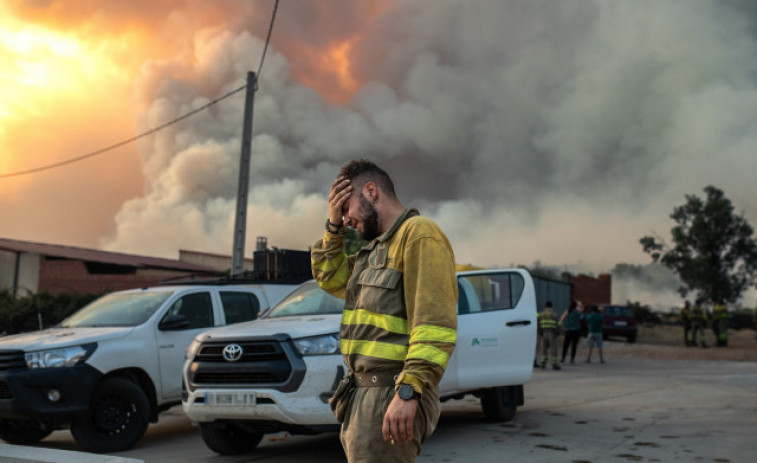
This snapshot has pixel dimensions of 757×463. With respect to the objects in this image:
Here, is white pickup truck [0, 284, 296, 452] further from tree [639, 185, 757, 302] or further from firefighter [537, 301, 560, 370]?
tree [639, 185, 757, 302]

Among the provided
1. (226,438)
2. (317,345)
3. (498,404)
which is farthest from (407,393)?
(498,404)

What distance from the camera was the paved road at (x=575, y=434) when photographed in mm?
7828

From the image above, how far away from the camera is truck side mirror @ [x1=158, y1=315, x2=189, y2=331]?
366 inches

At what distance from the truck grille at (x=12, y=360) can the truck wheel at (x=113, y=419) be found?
796 mm

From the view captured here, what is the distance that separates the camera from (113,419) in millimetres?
8523

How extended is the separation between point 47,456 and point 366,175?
434cm

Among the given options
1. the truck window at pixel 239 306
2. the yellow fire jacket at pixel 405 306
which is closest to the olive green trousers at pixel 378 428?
the yellow fire jacket at pixel 405 306

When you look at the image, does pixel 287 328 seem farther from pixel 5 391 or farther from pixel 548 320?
pixel 548 320

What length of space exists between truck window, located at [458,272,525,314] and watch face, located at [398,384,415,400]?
20.5ft

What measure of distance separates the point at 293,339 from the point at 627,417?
5148mm

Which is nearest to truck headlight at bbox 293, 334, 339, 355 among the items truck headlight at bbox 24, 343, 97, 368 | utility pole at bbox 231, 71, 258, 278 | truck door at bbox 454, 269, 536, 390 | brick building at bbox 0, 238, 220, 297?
truck door at bbox 454, 269, 536, 390

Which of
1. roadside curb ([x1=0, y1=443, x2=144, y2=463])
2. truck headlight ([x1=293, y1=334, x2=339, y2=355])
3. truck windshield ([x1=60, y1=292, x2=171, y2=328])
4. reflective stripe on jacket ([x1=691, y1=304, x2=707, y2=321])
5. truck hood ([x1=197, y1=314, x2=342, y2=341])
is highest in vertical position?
reflective stripe on jacket ([x1=691, y1=304, x2=707, y2=321])

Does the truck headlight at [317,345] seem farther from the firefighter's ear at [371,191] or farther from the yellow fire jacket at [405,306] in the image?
the firefighter's ear at [371,191]

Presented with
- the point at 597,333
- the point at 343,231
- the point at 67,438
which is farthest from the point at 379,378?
the point at 597,333
